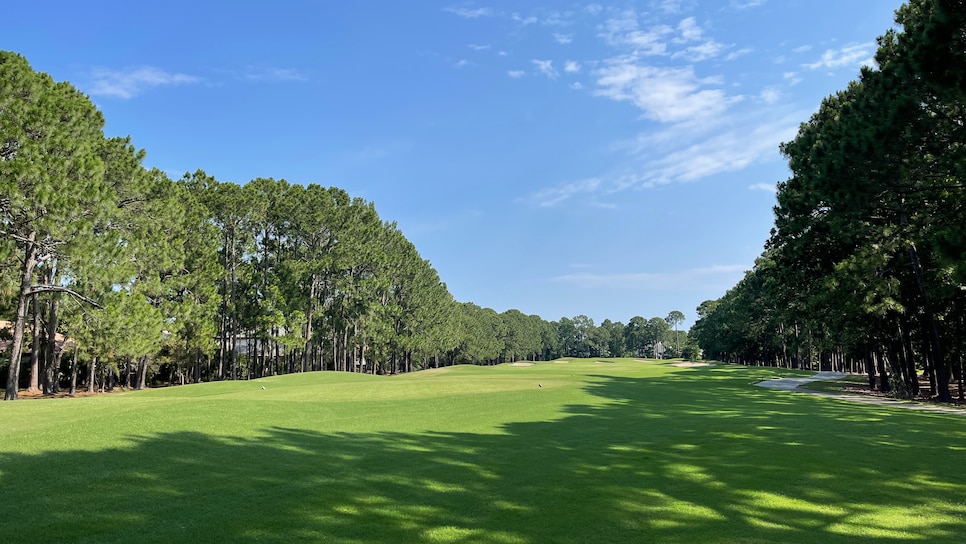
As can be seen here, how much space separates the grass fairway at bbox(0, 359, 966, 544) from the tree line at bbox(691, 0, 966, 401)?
454 cm

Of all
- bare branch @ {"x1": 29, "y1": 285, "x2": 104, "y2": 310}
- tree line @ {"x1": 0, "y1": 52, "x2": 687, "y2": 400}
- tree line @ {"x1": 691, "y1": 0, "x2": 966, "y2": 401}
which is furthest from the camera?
bare branch @ {"x1": 29, "y1": 285, "x2": 104, "y2": 310}

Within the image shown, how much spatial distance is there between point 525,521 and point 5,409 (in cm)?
1625

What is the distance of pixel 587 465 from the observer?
945cm

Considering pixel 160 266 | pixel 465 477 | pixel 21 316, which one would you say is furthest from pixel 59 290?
pixel 465 477

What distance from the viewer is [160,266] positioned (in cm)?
3253

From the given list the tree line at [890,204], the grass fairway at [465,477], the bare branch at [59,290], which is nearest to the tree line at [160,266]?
the bare branch at [59,290]

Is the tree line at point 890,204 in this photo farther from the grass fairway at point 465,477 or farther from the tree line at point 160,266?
the tree line at point 160,266

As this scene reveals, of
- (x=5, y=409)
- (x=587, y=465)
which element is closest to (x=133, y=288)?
(x=5, y=409)

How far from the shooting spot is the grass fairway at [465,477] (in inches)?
234

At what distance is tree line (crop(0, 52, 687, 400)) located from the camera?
861 inches

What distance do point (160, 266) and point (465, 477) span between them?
31.2 metres

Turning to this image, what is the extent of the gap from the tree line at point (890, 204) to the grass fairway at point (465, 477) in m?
4.54

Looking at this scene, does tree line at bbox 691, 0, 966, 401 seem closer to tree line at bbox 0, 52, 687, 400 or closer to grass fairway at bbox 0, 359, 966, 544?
grass fairway at bbox 0, 359, 966, 544

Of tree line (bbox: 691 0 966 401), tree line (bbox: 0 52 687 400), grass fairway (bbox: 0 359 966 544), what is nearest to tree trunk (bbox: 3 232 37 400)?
tree line (bbox: 0 52 687 400)
